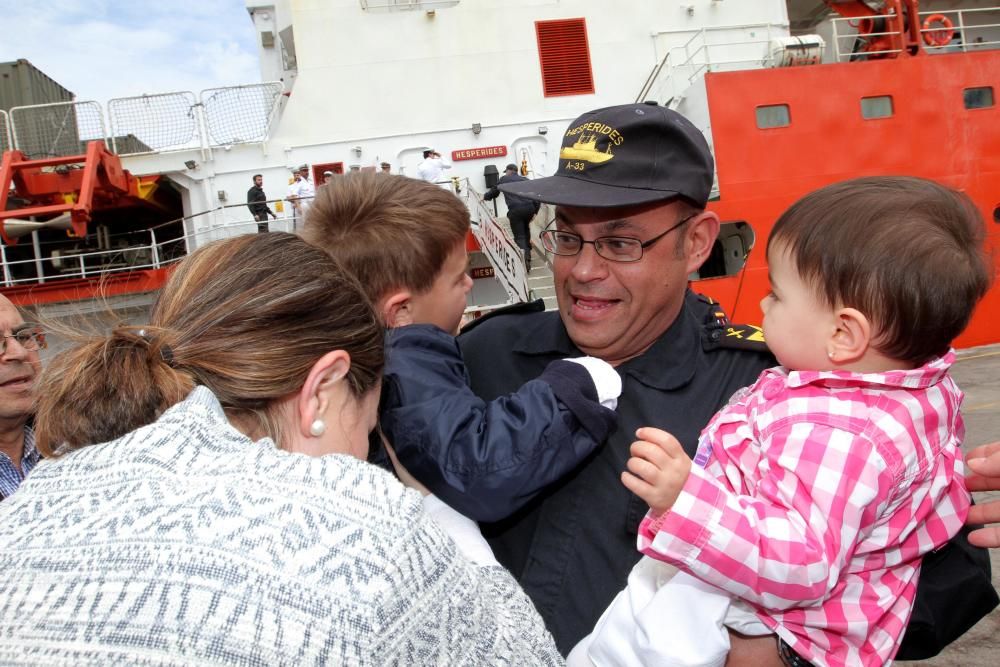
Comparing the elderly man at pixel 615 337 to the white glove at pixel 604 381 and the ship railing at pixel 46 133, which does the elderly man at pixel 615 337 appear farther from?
the ship railing at pixel 46 133

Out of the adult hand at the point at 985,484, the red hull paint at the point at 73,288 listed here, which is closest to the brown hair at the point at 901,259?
the adult hand at the point at 985,484

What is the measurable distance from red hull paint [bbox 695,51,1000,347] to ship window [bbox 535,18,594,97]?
2.73 meters

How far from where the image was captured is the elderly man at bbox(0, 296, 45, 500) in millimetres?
3070

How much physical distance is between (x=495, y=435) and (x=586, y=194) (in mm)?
857

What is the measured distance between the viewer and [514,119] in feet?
40.1

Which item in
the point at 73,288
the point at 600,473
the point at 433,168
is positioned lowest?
the point at 600,473

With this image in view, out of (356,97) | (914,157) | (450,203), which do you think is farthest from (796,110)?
(450,203)

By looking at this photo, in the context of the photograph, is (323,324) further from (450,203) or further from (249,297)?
(450,203)

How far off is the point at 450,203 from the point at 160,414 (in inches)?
50.1

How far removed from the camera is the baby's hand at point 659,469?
4.94 feet

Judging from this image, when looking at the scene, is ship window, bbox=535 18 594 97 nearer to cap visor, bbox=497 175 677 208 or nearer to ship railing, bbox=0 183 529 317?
ship railing, bbox=0 183 529 317

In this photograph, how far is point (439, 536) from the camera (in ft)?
3.42

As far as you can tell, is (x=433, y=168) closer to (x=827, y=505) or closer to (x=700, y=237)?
(x=700, y=237)

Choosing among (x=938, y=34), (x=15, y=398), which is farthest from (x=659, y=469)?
(x=938, y=34)
